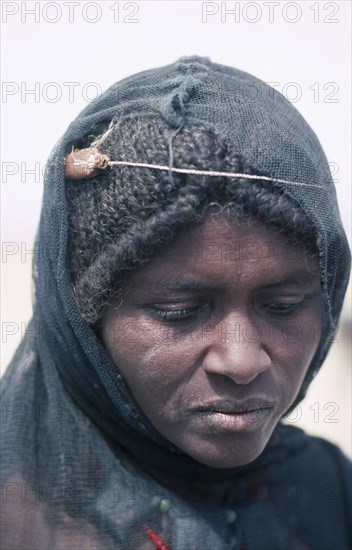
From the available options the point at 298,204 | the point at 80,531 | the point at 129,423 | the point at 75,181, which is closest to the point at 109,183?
the point at 75,181

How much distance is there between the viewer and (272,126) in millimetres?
2027

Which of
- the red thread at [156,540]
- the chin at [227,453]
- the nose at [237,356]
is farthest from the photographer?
the red thread at [156,540]

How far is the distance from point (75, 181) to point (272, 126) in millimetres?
483

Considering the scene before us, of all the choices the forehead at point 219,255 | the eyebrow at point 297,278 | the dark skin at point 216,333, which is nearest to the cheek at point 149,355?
the dark skin at point 216,333

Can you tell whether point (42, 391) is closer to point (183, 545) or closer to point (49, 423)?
point (49, 423)

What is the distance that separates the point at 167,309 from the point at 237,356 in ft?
0.64

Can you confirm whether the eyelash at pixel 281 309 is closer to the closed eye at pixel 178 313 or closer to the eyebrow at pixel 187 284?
the eyebrow at pixel 187 284

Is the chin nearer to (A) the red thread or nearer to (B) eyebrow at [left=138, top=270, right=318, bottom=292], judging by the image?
(A) the red thread

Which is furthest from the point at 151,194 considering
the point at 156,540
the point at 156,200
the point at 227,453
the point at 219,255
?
the point at 156,540

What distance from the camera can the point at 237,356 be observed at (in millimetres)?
1904

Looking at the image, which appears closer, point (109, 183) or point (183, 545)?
point (109, 183)

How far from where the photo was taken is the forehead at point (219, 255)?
1.92 meters

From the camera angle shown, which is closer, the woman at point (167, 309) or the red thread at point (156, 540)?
the woman at point (167, 309)

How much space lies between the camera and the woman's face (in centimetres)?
193
